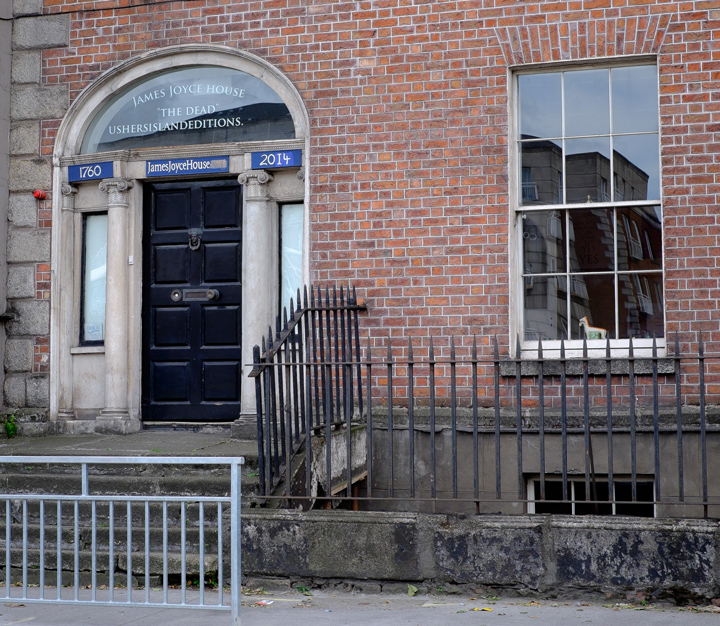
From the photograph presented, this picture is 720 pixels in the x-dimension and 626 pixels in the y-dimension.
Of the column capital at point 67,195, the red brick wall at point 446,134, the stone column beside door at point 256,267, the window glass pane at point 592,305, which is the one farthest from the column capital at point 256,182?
the window glass pane at point 592,305

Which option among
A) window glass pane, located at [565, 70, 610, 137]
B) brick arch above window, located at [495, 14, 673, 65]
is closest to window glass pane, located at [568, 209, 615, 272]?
window glass pane, located at [565, 70, 610, 137]

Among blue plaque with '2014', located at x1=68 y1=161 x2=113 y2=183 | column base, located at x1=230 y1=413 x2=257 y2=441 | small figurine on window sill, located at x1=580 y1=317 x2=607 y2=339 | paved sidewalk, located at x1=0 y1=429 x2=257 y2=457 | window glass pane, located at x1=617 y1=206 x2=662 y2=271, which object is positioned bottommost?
paved sidewalk, located at x1=0 y1=429 x2=257 y2=457

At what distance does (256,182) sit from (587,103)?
3071 mm

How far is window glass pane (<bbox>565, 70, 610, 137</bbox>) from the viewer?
25.3ft

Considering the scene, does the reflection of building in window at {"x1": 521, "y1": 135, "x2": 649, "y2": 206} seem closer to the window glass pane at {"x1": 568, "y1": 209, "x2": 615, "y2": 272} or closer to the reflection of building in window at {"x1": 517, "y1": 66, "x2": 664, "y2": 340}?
the reflection of building in window at {"x1": 517, "y1": 66, "x2": 664, "y2": 340}

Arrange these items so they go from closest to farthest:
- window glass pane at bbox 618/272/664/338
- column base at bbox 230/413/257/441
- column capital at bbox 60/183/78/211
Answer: window glass pane at bbox 618/272/664/338
column base at bbox 230/413/257/441
column capital at bbox 60/183/78/211

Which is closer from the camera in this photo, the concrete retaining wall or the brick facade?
the concrete retaining wall

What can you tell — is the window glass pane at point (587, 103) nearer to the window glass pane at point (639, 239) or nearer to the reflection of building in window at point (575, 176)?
the reflection of building in window at point (575, 176)

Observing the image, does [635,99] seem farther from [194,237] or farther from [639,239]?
[194,237]

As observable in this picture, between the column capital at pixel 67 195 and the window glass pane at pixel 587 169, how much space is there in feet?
15.6

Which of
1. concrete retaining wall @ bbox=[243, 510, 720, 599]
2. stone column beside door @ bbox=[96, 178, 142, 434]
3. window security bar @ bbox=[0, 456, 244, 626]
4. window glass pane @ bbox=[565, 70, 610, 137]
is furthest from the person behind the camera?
stone column beside door @ bbox=[96, 178, 142, 434]

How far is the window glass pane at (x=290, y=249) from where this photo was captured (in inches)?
332

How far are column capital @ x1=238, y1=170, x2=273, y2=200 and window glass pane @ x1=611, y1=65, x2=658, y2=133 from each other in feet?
10.4

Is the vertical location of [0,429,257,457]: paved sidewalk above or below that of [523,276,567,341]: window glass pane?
below
